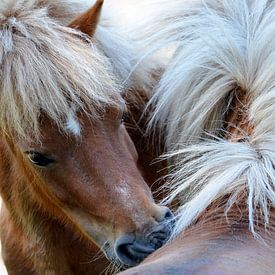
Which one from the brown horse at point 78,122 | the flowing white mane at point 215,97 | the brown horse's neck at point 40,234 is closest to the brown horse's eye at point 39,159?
the brown horse at point 78,122

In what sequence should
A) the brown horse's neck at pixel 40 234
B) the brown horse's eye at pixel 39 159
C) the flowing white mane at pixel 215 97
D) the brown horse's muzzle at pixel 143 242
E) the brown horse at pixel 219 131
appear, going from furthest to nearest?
the brown horse's neck at pixel 40 234, the brown horse's eye at pixel 39 159, the brown horse's muzzle at pixel 143 242, the flowing white mane at pixel 215 97, the brown horse at pixel 219 131

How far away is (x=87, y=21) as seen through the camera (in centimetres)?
185

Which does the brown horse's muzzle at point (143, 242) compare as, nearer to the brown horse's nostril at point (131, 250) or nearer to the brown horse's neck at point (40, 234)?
the brown horse's nostril at point (131, 250)

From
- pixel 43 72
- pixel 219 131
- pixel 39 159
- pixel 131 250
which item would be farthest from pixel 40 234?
pixel 219 131

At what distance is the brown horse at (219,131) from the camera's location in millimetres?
1088

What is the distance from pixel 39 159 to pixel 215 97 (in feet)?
1.73

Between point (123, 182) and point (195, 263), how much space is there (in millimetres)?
745

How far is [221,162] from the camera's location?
129 centimetres

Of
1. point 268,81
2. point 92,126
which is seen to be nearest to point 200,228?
point 268,81

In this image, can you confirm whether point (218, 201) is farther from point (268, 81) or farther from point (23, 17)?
point (23, 17)

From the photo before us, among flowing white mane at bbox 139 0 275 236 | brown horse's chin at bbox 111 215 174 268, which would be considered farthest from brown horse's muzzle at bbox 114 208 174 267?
flowing white mane at bbox 139 0 275 236

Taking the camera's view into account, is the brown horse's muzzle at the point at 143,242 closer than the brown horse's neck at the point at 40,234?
Yes

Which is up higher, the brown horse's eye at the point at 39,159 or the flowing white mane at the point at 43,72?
the flowing white mane at the point at 43,72

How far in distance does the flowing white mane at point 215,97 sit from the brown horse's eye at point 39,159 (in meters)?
0.31
